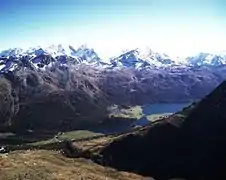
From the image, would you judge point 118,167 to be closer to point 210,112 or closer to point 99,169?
point 99,169

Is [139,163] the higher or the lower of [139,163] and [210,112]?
the lower

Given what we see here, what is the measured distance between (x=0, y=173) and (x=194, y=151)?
80.2m

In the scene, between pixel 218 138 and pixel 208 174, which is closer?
pixel 208 174

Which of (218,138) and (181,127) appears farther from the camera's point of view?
(181,127)

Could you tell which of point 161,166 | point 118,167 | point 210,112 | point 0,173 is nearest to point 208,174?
point 161,166

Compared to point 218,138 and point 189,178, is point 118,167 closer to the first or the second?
point 189,178

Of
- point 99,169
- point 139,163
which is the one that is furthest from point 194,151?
point 99,169

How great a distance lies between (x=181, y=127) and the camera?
174875 millimetres

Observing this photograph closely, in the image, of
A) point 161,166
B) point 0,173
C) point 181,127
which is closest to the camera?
point 0,173

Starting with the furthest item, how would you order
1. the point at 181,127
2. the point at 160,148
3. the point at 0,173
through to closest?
the point at 181,127, the point at 160,148, the point at 0,173

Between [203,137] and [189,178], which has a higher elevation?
[203,137]

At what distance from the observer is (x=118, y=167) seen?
153125 millimetres

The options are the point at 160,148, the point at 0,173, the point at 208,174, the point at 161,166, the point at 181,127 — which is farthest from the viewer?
the point at 181,127

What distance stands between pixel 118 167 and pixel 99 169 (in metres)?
9.96
